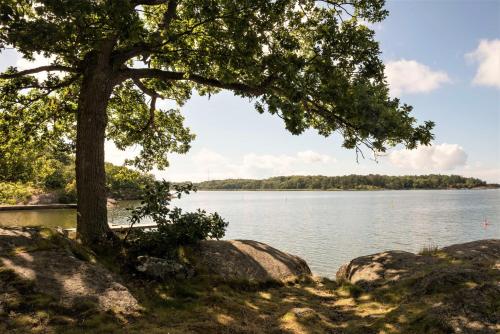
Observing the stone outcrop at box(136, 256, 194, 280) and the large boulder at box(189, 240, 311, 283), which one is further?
the large boulder at box(189, 240, 311, 283)

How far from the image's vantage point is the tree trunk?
41.8 ft

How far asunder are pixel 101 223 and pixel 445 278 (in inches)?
417

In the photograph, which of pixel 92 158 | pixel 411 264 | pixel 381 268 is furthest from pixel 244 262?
pixel 92 158

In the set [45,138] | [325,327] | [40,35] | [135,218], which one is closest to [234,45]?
[40,35]

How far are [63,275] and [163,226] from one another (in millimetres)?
4347

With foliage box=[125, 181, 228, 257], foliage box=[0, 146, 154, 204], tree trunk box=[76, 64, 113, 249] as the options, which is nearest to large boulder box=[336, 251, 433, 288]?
foliage box=[125, 181, 228, 257]

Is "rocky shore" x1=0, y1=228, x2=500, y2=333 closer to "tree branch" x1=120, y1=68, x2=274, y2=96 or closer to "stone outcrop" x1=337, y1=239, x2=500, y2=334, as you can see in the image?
"stone outcrop" x1=337, y1=239, x2=500, y2=334

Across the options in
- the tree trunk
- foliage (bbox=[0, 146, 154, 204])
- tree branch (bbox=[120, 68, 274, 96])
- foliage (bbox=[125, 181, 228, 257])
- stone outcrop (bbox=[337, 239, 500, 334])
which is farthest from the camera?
foliage (bbox=[0, 146, 154, 204])

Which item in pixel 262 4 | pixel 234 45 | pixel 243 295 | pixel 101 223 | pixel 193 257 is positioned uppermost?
pixel 262 4

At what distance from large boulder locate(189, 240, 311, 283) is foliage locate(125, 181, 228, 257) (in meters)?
0.62

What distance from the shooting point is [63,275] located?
350 inches

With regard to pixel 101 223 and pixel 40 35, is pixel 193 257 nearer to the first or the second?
pixel 101 223

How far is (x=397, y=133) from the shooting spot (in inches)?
470

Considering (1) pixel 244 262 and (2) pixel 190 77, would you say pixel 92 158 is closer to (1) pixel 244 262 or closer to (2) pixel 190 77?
(2) pixel 190 77
